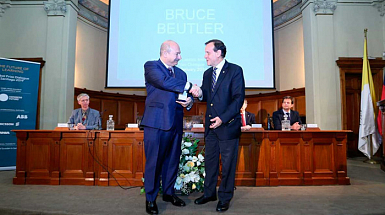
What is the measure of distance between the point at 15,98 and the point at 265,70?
4.80m

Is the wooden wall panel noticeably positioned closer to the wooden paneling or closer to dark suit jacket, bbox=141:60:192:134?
the wooden paneling

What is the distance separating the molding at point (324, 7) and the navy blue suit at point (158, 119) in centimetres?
500

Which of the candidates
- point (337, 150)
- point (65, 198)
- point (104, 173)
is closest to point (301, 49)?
point (337, 150)

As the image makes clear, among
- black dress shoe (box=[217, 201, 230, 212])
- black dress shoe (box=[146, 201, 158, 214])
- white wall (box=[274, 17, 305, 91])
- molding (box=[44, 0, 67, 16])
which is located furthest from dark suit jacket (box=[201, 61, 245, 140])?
white wall (box=[274, 17, 305, 91])

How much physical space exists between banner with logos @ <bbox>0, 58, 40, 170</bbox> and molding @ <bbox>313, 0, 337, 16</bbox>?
237 inches

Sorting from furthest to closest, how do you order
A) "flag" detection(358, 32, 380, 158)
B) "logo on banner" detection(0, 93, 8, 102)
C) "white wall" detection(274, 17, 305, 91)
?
1. "white wall" detection(274, 17, 305, 91)
2. "flag" detection(358, 32, 380, 158)
3. "logo on banner" detection(0, 93, 8, 102)

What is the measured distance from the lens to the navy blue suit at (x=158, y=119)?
2283 millimetres

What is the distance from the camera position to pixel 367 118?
5500 mm

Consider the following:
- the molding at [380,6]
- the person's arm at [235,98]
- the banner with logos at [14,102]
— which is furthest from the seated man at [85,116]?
the molding at [380,6]

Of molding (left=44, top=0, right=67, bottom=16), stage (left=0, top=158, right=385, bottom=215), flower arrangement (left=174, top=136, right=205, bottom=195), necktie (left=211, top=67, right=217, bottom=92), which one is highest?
molding (left=44, top=0, right=67, bottom=16)

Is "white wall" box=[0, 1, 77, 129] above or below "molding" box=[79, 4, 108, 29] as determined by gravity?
below

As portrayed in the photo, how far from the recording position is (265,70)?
18.1 feet

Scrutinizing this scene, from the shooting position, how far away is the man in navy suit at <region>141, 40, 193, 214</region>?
2.29m

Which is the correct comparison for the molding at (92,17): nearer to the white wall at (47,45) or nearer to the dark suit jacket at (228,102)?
the white wall at (47,45)
